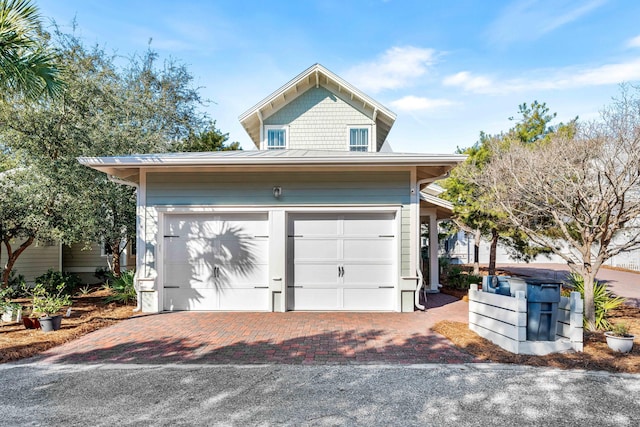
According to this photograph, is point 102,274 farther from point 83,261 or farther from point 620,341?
point 620,341

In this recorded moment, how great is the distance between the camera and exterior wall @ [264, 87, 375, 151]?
41.8 ft

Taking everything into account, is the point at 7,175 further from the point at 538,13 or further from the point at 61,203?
the point at 538,13

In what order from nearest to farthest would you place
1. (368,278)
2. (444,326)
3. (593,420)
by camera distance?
(593,420), (444,326), (368,278)

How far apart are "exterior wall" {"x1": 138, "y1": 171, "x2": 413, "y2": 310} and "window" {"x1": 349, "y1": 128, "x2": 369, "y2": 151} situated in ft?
16.2

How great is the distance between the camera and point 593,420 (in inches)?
132

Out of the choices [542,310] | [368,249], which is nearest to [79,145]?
[368,249]

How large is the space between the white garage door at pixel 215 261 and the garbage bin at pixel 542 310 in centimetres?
Answer: 526

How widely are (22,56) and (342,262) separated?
7294mm

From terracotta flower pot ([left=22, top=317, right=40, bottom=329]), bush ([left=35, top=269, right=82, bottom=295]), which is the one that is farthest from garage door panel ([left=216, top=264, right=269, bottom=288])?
bush ([left=35, top=269, right=82, bottom=295])

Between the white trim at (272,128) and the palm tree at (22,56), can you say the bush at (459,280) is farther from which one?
the palm tree at (22,56)

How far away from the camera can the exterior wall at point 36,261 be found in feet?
38.3

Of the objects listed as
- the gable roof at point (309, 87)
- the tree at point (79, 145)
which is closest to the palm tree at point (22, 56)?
the tree at point (79, 145)

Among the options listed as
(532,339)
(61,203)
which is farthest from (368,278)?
(61,203)

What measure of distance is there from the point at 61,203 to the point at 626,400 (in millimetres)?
10871
